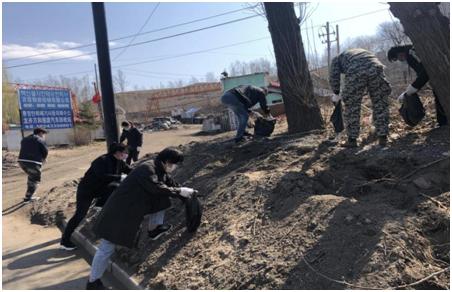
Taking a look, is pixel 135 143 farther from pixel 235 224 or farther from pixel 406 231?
pixel 406 231

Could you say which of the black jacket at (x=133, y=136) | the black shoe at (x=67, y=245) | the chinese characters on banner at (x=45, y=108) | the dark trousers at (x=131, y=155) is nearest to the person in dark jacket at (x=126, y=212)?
the black shoe at (x=67, y=245)

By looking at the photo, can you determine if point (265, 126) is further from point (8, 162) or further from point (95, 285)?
point (8, 162)

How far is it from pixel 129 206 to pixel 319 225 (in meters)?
1.92

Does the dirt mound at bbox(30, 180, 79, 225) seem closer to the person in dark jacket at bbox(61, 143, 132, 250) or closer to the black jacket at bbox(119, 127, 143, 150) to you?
the black jacket at bbox(119, 127, 143, 150)

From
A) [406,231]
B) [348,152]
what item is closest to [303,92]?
[348,152]

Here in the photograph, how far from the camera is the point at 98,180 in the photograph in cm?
658

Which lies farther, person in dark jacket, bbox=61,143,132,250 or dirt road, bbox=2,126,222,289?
person in dark jacket, bbox=61,143,132,250

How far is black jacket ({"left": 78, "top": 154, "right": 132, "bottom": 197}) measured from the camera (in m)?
6.50

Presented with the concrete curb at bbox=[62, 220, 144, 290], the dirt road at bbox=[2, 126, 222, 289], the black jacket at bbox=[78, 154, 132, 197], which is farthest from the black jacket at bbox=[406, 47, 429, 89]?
the dirt road at bbox=[2, 126, 222, 289]

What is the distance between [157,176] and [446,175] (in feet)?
9.94

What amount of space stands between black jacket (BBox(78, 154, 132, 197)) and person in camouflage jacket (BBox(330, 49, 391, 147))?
130 inches

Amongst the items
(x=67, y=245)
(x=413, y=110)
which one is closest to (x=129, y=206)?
(x=67, y=245)

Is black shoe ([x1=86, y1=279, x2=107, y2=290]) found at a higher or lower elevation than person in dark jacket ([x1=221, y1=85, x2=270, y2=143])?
lower

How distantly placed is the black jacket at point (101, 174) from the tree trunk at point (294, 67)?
12.3ft
